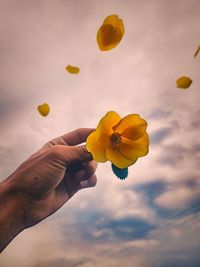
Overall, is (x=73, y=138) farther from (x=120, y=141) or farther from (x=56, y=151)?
(x=120, y=141)

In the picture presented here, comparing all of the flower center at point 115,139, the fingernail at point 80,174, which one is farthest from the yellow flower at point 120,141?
the fingernail at point 80,174

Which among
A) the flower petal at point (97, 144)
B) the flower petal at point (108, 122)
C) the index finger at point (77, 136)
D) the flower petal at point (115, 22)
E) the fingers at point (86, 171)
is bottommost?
the flower petal at point (97, 144)

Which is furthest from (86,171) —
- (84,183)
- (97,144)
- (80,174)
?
(97,144)

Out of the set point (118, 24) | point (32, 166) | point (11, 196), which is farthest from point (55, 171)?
point (118, 24)

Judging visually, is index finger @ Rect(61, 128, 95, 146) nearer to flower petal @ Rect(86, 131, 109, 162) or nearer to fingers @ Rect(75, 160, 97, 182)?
fingers @ Rect(75, 160, 97, 182)

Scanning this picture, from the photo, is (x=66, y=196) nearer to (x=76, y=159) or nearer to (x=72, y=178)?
(x=72, y=178)

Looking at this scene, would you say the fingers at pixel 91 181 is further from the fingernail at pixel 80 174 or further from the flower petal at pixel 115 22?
the flower petal at pixel 115 22
